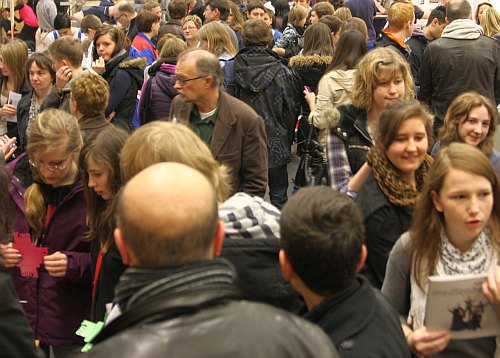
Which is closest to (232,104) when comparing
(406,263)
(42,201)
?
(42,201)

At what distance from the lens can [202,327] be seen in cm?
171

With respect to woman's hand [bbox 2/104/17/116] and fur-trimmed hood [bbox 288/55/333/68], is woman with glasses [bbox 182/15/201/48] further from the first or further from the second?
woman's hand [bbox 2/104/17/116]

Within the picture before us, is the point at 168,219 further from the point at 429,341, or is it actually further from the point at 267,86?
the point at 267,86

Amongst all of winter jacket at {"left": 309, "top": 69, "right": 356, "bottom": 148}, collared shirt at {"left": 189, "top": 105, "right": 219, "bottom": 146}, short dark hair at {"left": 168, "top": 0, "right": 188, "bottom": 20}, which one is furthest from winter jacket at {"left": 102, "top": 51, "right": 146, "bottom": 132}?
short dark hair at {"left": 168, "top": 0, "right": 188, "bottom": 20}

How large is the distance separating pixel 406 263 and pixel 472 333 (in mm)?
376

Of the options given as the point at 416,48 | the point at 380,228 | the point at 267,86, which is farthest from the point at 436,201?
the point at 416,48

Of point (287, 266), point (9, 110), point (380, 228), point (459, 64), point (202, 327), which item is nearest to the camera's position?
point (202, 327)

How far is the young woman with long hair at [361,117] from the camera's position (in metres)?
4.44

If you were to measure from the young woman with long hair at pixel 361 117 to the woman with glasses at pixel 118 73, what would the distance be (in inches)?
108

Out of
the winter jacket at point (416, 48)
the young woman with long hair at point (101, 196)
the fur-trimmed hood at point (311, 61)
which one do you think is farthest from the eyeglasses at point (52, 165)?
the winter jacket at point (416, 48)

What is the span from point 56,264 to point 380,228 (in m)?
1.63

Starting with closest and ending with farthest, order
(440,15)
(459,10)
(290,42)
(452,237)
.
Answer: (452,237) < (459,10) < (440,15) < (290,42)

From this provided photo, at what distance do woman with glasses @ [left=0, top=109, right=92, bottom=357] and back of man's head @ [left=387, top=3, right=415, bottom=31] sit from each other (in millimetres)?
4742

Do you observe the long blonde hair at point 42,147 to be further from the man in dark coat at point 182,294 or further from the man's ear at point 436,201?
the man in dark coat at point 182,294
